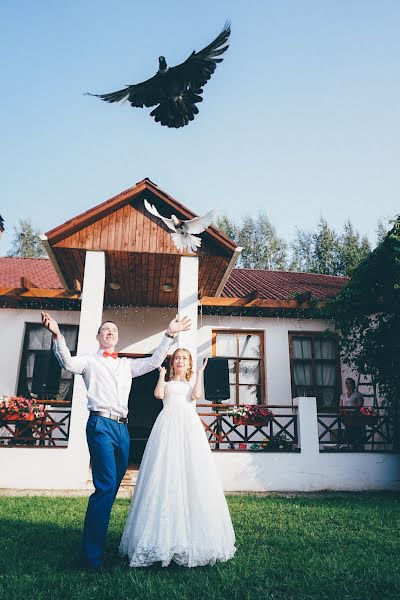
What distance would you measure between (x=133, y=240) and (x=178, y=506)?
6262mm

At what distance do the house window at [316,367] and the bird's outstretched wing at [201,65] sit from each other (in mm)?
7686

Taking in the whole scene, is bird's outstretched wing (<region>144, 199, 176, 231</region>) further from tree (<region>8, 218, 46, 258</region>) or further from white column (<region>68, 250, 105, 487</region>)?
tree (<region>8, 218, 46, 258</region>)

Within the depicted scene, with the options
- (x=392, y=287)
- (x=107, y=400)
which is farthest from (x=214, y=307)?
(x=107, y=400)

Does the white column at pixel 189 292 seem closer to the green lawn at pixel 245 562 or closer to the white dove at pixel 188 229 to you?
the white dove at pixel 188 229

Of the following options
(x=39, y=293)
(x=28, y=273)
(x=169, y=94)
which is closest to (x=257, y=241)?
(x=28, y=273)

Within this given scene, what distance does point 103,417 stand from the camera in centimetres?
379

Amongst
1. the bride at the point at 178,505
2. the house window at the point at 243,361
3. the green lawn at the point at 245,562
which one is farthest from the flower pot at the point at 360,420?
the bride at the point at 178,505

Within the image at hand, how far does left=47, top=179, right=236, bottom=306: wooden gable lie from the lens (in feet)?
29.3

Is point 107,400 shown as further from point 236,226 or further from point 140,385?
point 236,226

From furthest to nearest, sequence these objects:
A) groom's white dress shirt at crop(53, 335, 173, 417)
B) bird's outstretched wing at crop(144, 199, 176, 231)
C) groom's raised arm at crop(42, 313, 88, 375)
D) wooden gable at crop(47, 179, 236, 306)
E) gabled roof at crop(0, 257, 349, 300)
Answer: gabled roof at crop(0, 257, 349, 300), wooden gable at crop(47, 179, 236, 306), bird's outstretched wing at crop(144, 199, 176, 231), groom's white dress shirt at crop(53, 335, 173, 417), groom's raised arm at crop(42, 313, 88, 375)

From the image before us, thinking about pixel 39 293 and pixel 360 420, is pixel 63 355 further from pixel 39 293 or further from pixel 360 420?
pixel 39 293

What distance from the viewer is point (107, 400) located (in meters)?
3.85

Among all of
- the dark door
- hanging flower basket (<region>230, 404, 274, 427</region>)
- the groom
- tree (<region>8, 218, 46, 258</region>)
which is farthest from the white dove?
tree (<region>8, 218, 46, 258</region>)

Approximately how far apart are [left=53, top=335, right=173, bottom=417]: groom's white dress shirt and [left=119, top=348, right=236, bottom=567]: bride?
1.49ft
